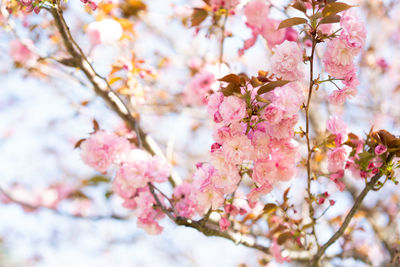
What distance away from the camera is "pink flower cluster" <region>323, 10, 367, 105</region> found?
37.9 inches

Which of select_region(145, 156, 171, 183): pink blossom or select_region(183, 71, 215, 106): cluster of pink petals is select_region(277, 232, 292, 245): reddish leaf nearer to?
select_region(145, 156, 171, 183): pink blossom

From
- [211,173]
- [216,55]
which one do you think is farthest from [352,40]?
[216,55]

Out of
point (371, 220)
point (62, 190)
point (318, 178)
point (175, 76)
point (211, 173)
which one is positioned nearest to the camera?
point (211, 173)

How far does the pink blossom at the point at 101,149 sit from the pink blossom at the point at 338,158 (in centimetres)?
80

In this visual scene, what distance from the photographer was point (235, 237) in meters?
1.48

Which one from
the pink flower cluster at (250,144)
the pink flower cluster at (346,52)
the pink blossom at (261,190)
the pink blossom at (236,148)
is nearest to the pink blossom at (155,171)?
the pink flower cluster at (250,144)

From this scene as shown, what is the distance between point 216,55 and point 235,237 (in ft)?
5.39

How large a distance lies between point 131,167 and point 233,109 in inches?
24.5

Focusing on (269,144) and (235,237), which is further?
(235,237)

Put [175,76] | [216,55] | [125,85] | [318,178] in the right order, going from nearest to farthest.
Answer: [318,178]
[125,85]
[216,55]
[175,76]

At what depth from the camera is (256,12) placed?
170 centimetres

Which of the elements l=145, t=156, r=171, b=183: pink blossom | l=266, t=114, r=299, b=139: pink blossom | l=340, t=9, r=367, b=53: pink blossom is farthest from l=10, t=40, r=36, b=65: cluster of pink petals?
l=340, t=9, r=367, b=53: pink blossom

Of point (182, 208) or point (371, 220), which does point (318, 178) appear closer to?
point (182, 208)

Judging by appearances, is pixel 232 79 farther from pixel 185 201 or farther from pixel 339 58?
pixel 185 201
